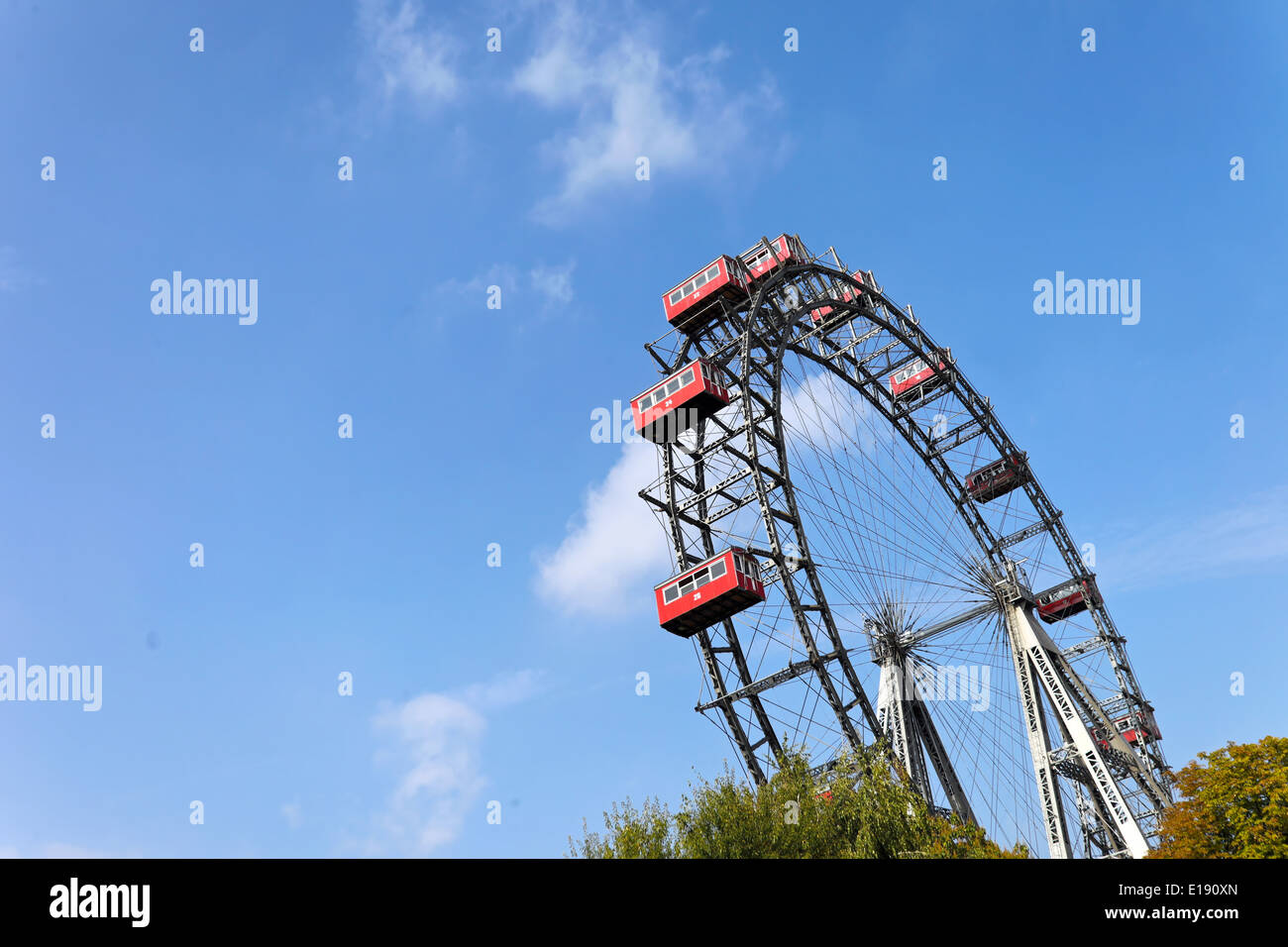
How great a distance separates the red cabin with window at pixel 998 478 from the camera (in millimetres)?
60969

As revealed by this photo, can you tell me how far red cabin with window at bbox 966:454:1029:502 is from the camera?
61.0 m

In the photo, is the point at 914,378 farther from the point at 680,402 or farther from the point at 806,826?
the point at 806,826

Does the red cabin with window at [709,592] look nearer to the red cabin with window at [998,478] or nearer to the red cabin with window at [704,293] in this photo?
the red cabin with window at [704,293]

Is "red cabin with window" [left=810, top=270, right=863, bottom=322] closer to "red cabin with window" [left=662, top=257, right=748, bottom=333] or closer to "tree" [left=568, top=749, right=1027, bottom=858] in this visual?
"red cabin with window" [left=662, top=257, right=748, bottom=333]

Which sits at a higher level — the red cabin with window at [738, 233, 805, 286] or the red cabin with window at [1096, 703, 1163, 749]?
the red cabin with window at [738, 233, 805, 286]

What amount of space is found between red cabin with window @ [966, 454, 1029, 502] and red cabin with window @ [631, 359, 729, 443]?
26.6 meters

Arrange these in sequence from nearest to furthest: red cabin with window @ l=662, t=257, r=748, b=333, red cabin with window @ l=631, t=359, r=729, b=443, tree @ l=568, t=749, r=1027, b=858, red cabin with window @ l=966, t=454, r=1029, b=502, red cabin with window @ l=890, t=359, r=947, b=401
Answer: tree @ l=568, t=749, r=1027, b=858 → red cabin with window @ l=631, t=359, r=729, b=443 → red cabin with window @ l=662, t=257, r=748, b=333 → red cabin with window @ l=890, t=359, r=947, b=401 → red cabin with window @ l=966, t=454, r=1029, b=502

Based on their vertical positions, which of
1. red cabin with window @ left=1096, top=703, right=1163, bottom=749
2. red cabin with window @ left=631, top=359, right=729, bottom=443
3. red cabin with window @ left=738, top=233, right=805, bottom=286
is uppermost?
red cabin with window @ left=738, top=233, right=805, bottom=286

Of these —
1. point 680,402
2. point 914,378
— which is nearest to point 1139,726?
point 914,378

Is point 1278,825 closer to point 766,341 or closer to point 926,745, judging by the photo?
point 926,745

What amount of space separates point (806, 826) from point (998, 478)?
3613cm

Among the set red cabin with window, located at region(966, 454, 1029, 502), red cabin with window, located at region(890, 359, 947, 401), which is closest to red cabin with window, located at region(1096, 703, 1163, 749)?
red cabin with window, located at region(966, 454, 1029, 502)
